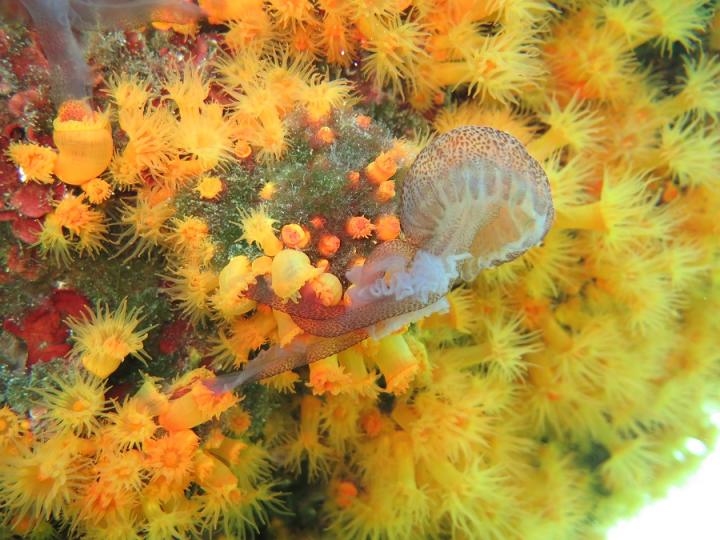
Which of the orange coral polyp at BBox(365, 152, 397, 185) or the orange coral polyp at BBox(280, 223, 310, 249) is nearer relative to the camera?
the orange coral polyp at BBox(280, 223, 310, 249)

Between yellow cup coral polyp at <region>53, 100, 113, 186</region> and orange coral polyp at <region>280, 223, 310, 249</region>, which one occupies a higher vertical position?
yellow cup coral polyp at <region>53, 100, 113, 186</region>

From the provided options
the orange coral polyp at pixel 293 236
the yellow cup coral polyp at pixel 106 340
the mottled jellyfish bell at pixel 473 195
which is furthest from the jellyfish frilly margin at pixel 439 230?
the yellow cup coral polyp at pixel 106 340

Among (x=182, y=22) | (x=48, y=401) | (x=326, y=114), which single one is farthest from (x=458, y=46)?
(x=48, y=401)

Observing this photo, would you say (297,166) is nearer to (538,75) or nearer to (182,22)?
(182,22)

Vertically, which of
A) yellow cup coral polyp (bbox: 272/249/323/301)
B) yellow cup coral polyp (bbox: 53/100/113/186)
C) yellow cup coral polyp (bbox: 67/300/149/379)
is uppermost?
yellow cup coral polyp (bbox: 53/100/113/186)

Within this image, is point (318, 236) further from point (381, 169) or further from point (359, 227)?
point (381, 169)

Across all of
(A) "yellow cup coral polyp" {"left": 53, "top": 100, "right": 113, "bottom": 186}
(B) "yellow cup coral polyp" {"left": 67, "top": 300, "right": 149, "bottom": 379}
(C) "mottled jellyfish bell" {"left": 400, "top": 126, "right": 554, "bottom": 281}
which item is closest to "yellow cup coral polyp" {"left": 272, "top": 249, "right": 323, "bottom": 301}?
(C) "mottled jellyfish bell" {"left": 400, "top": 126, "right": 554, "bottom": 281}

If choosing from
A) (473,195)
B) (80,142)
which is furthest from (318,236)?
(80,142)

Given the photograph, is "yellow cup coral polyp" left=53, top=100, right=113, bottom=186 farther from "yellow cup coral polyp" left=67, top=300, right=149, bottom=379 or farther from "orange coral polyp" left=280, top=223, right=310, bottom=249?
"orange coral polyp" left=280, top=223, right=310, bottom=249

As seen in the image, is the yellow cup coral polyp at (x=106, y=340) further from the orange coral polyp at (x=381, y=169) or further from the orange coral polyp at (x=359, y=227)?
the orange coral polyp at (x=381, y=169)
